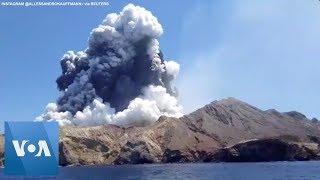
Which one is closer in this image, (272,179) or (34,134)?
(34,134)

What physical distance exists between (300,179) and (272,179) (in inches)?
317

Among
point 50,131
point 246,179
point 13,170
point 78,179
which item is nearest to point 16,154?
point 13,170

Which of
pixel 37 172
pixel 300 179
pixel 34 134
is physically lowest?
pixel 300 179

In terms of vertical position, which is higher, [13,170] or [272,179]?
[13,170]

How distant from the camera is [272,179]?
144250mm

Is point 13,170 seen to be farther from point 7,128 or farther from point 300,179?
point 300,179

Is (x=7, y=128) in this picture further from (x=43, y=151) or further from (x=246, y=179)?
(x=246, y=179)

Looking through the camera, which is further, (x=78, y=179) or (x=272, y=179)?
(x=78, y=179)

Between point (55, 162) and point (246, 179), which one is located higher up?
point (55, 162)

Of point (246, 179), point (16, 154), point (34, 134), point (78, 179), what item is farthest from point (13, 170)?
point (78, 179)

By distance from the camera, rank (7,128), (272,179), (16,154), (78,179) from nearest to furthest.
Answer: (7,128), (16,154), (272,179), (78,179)

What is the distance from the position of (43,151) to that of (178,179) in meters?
115

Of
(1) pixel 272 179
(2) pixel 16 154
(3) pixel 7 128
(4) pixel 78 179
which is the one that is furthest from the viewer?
(4) pixel 78 179

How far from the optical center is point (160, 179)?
15338 centimetres
